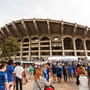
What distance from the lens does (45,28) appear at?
137 ft

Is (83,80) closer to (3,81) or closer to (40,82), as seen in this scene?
(40,82)

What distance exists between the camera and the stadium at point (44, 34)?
3894 centimetres

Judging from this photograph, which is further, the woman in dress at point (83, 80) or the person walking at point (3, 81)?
the woman in dress at point (83, 80)

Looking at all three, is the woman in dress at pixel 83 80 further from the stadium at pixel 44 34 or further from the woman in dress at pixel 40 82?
the stadium at pixel 44 34

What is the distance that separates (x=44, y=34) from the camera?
145ft

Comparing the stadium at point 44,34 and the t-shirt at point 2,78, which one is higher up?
the stadium at point 44,34

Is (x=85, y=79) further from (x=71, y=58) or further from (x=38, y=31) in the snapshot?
(x=38, y=31)

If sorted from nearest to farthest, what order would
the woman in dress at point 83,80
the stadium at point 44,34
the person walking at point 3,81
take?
the person walking at point 3,81, the woman in dress at point 83,80, the stadium at point 44,34

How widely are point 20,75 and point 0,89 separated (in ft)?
7.92

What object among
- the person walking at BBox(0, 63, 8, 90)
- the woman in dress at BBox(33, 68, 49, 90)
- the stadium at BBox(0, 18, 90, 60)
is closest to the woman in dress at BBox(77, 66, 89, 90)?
the woman in dress at BBox(33, 68, 49, 90)

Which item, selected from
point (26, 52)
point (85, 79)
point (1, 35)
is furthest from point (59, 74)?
point (1, 35)

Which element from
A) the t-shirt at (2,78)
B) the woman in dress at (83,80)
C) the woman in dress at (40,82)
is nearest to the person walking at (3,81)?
the t-shirt at (2,78)

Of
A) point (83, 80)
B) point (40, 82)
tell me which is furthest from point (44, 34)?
point (40, 82)

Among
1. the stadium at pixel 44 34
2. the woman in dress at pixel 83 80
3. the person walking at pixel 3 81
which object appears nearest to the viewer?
the person walking at pixel 3 81
